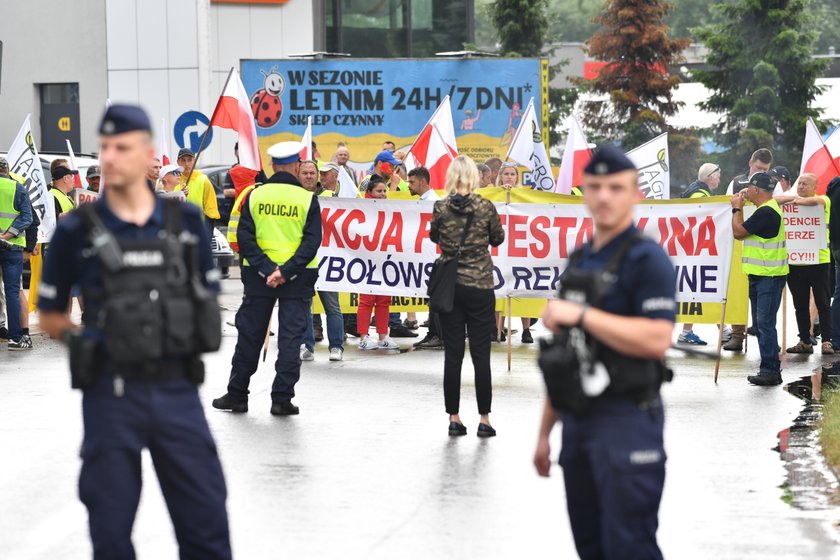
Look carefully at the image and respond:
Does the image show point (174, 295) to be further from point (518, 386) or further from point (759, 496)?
point (518, 386)

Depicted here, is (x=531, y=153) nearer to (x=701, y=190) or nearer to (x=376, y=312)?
(x=701, y=190)

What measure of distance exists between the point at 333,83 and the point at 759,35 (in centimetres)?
1881

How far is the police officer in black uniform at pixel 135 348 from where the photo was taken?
4941 mm

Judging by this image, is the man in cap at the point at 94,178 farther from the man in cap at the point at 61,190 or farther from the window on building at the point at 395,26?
the window on building at the point at 395,26

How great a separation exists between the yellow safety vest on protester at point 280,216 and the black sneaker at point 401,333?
596 centimetres

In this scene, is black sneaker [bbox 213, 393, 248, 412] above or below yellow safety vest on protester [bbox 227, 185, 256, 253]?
below

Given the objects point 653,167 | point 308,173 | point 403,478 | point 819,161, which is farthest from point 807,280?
point 403,478

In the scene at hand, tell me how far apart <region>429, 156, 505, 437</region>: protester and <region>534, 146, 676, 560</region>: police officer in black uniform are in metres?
5.06

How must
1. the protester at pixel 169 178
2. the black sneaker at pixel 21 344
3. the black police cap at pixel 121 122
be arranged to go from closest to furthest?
1. the black police cap at pixel 121 122
2. the black sneaker at pixel 21 344
3. the protester at pixel 169 178

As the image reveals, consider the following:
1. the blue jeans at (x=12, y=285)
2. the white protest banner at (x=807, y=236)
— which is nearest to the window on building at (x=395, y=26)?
the blue jeans at (x=12, y=285)

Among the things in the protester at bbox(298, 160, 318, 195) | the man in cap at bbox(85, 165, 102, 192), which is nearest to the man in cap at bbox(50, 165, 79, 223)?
the man in cap at bbox(85, 165, 102, 192)

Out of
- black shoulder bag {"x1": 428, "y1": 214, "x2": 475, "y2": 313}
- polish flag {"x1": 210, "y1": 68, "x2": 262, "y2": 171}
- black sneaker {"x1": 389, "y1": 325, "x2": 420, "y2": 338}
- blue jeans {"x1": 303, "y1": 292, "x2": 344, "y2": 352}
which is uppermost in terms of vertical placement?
polish flag {"x1": 210, "y1": 68, "x2": 262, "y2": 171}

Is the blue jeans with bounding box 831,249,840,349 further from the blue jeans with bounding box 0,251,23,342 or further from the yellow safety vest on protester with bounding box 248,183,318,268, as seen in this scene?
the blue jeans with bounding box 0,251,23,342

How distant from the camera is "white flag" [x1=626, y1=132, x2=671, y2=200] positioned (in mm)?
16766
